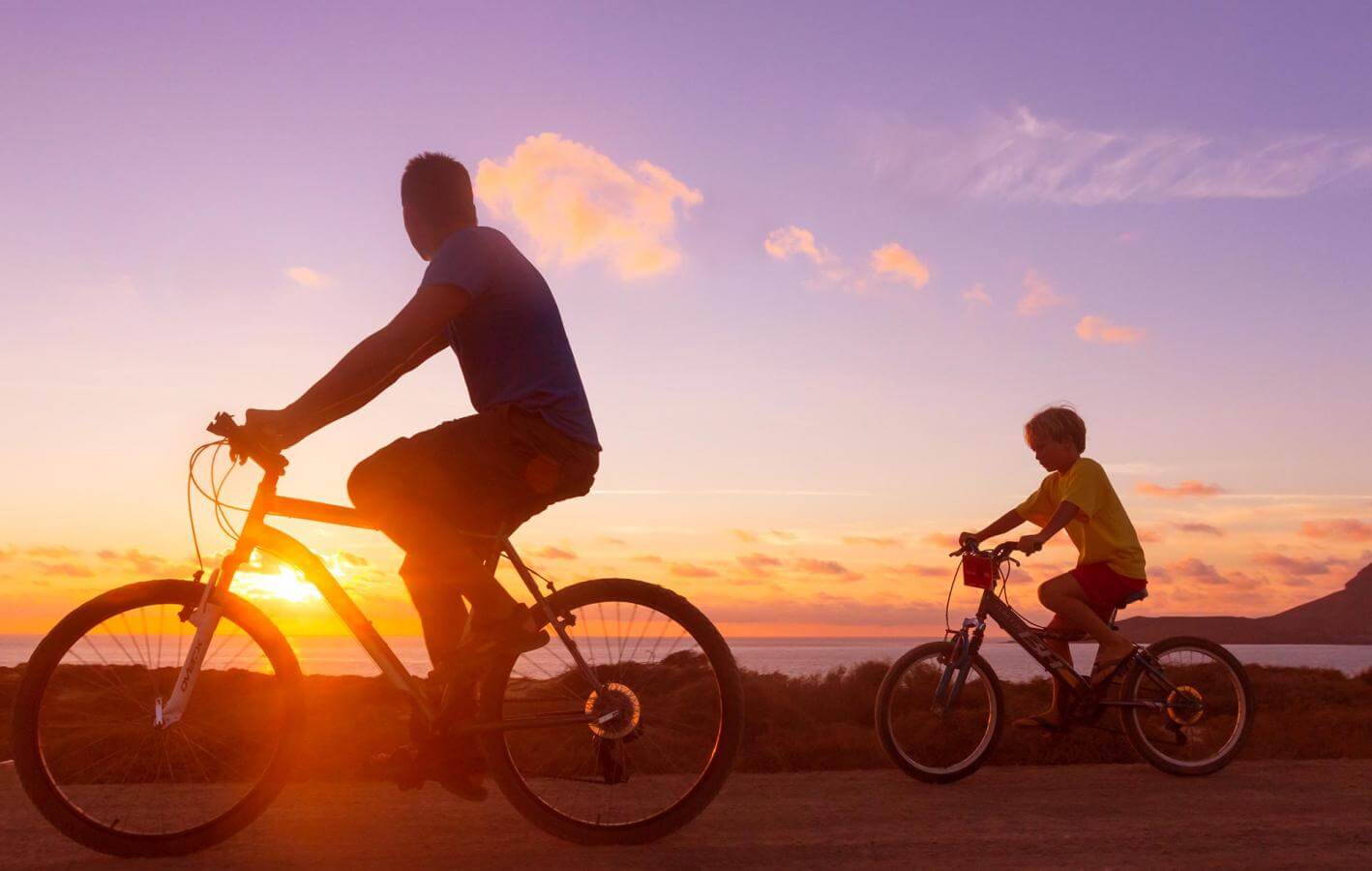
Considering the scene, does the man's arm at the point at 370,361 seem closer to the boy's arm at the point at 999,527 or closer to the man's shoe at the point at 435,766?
the man's shoe at the point at 435,766

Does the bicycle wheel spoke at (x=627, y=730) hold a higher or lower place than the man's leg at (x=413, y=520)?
lower

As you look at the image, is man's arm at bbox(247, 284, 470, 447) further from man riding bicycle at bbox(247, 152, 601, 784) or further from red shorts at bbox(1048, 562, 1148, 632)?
red shorts at bbox(1048, 562, 1148, 632)

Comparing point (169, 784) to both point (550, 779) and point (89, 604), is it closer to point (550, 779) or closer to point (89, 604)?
point (89, 604)

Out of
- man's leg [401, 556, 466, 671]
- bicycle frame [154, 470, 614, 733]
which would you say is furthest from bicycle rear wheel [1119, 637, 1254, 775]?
man's leg [401, 556, 466, 671]

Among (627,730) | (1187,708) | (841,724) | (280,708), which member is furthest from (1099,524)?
(841,724)

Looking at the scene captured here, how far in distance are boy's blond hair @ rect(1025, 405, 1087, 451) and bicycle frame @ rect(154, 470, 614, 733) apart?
3.65 metres

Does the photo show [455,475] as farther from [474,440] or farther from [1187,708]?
[1187,708]

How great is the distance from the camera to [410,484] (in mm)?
3760

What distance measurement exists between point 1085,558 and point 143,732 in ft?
16.5

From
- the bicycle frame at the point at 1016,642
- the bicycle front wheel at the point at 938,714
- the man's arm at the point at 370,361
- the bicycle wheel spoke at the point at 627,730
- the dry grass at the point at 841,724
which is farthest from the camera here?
the dry grass at the point at 841,724

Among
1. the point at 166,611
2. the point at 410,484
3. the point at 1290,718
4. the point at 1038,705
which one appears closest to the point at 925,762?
the point at 410,484

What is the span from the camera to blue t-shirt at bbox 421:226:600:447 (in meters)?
3.74

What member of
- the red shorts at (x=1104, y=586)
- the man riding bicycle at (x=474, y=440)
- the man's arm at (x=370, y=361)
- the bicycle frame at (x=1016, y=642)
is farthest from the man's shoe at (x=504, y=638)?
the red shorts at (x=1104, y=586)

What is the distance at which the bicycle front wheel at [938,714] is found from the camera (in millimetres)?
Answer: 5848
